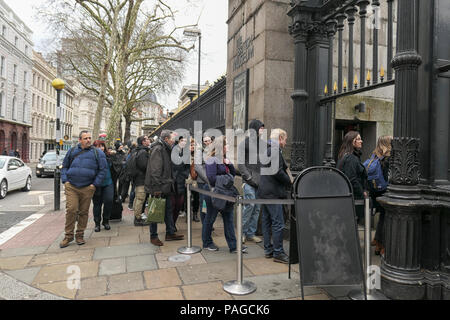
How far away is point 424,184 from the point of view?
10.4ft

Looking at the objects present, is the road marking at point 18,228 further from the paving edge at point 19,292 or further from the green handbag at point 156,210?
the green handbag at point 156,210

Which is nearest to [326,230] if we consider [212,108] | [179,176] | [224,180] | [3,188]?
[224,180]

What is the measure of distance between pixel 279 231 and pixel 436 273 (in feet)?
5.98

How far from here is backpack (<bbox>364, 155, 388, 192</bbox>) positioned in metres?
4.71

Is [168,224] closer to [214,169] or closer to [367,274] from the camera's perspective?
[214,169]

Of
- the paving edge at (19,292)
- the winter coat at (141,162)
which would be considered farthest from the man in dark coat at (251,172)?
the paving edge at (19,292)

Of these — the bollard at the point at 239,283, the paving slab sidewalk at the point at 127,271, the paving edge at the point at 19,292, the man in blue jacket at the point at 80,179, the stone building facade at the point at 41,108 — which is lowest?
the paving edge at the point at 19,292

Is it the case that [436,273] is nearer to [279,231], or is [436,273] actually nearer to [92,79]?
→ [279,231]

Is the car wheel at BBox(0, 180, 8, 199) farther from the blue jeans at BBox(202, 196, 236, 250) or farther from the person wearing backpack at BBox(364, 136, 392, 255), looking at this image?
the person wearing backpack at BBox(364, 136, 392, 255)

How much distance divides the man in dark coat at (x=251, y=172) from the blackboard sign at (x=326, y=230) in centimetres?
148

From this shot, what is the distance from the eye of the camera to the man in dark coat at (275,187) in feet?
13.5

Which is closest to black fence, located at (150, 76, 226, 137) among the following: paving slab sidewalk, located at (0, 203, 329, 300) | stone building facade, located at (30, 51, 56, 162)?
paving slab sidewalk, located at (0, 203, 329, 300)

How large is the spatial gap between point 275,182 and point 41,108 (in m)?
54.6
